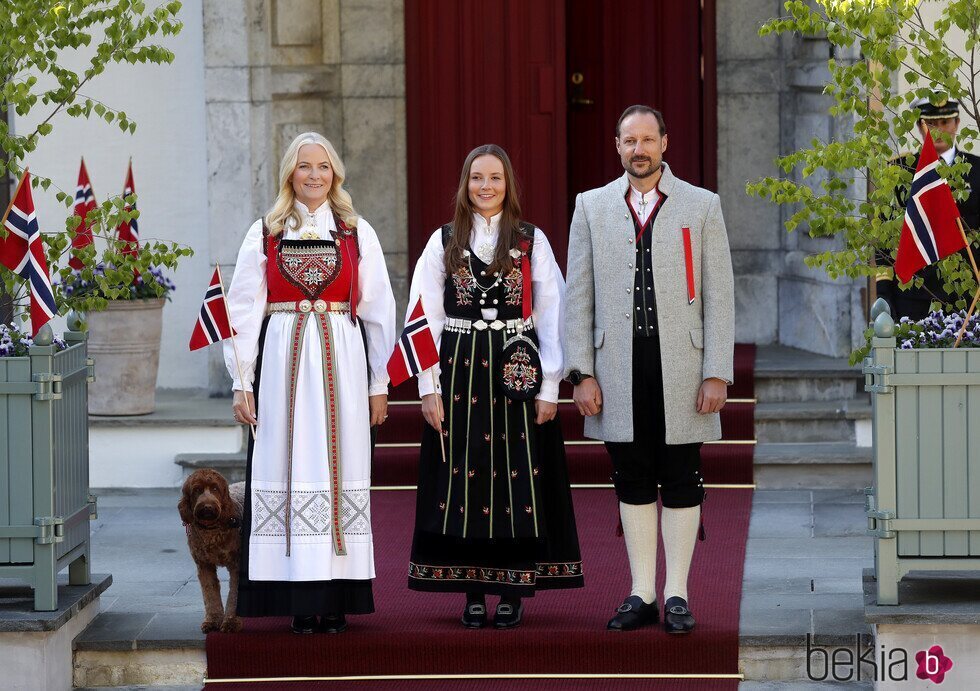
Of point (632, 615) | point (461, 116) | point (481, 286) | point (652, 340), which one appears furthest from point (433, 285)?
point (461, 116)

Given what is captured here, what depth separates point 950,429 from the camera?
5.40 metres

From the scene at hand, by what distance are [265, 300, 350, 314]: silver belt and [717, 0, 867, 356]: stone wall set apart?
171 inches

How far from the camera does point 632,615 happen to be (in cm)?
574

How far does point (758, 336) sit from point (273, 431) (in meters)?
4.73

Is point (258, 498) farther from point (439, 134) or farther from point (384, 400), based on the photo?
point (439, 134)

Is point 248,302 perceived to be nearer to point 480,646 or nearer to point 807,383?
point 480,646

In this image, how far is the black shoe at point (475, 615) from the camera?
5855mm

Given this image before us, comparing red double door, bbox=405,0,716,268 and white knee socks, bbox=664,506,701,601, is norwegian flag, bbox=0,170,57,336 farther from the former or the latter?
red double door, bbox=405,0,716,268

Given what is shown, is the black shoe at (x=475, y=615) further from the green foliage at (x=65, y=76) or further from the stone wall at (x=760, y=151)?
the stone wall at (x=760, y=151)

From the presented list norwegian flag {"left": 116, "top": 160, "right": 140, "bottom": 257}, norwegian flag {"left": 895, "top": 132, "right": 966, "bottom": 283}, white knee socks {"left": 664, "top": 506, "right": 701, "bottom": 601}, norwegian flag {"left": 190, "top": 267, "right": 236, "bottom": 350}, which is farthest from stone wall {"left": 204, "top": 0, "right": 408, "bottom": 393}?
norwegian flag {"left": 895, "top": 132, "right": 966, "bottom": 283}

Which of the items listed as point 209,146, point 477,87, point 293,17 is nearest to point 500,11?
point 477,87

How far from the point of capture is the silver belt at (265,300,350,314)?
227 inches

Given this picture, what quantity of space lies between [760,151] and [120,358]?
390cm

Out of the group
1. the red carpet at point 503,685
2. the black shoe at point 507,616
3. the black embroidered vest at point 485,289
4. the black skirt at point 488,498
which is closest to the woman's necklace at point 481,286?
the black embroidered vest at point 485,289
